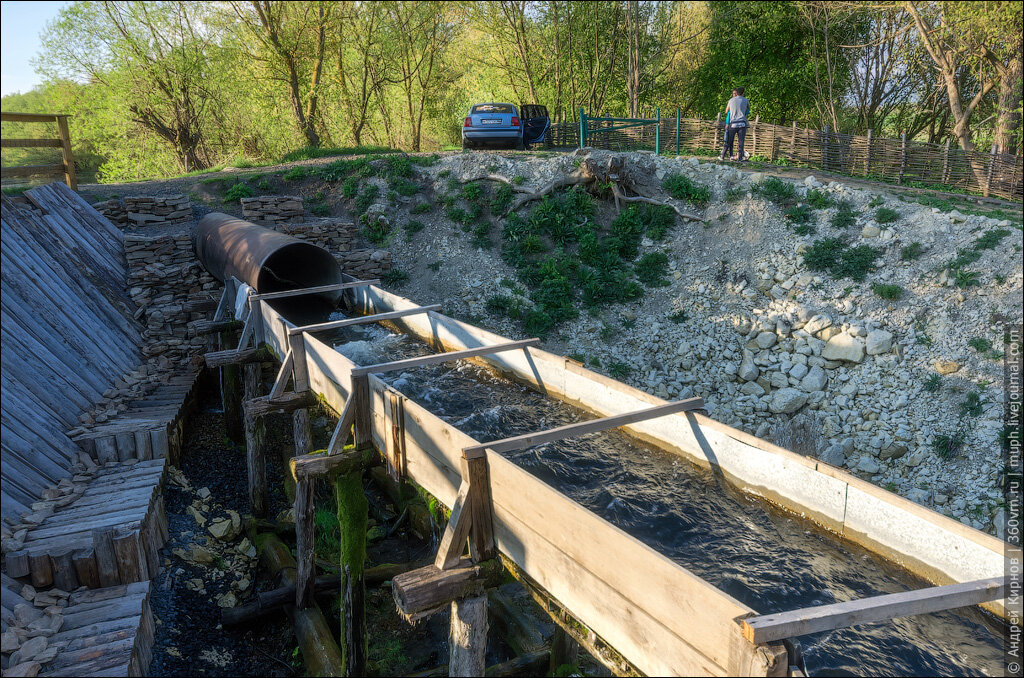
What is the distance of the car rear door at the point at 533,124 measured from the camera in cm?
2088

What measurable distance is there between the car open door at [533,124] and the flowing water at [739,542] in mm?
15618

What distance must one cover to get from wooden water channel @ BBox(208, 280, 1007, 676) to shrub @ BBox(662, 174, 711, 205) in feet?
34.4

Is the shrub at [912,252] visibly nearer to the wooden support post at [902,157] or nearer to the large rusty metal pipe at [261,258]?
the wooden support post at [902,157]

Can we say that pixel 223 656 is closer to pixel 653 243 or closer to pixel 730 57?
pixel 653 243

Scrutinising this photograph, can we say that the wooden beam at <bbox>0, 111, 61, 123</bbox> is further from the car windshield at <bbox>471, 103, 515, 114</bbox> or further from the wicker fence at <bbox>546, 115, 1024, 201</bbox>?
the wicker fence at <bbox>546, 115, 1024, 201</bbox>

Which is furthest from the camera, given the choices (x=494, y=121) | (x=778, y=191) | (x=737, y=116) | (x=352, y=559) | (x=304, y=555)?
(x=494, y=121)

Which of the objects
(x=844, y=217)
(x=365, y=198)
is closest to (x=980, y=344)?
(x=844, y=217)

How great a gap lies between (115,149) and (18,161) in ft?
49.0

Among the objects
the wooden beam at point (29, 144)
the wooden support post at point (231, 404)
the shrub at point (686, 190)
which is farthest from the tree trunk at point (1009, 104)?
the wooden beam at point (29, 144)

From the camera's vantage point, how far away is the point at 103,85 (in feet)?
73.5

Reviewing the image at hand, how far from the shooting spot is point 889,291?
40.4ft

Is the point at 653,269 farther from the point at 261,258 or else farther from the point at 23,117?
the point at 23,117

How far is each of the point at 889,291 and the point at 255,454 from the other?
11.5m

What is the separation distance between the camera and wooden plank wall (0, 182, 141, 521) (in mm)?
6844
